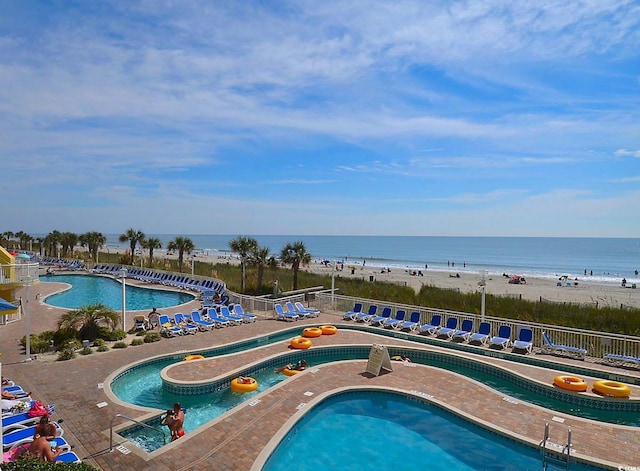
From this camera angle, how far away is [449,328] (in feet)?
51.1

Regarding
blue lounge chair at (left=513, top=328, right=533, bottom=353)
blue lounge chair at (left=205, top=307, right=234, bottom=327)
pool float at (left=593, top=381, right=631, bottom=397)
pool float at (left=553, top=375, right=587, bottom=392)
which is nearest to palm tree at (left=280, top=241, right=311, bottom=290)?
blue lounge chair at (left=205, top=307, right=234, bottom=327)

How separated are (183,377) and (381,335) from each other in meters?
7.69

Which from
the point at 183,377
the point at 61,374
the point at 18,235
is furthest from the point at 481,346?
the point at 18,235

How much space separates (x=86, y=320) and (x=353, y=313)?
10.2 metres

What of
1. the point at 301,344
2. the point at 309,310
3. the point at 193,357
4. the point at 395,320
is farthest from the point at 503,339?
the point at 193,357

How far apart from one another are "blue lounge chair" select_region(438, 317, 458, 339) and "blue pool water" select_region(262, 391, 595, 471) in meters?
5.71

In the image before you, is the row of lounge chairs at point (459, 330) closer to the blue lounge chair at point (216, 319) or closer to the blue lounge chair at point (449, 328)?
the blue lounge chair at point (449, 328)

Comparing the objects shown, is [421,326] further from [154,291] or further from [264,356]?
[154,291]

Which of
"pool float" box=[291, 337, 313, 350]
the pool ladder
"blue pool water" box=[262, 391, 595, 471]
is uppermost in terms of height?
"pool float" box=[291, 337, 313, 350]

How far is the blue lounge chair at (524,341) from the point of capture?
13305mm

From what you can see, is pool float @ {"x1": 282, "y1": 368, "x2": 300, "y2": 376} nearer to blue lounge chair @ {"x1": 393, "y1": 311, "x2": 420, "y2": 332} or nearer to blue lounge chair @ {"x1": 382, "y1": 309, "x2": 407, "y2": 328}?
blue lounge chair @ {"x1": 382, "y1": 309, "x2": 407, "y2": 328}

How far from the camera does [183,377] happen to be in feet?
35.0

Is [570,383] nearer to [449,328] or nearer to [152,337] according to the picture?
[449,328]

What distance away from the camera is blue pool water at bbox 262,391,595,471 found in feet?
24.4
